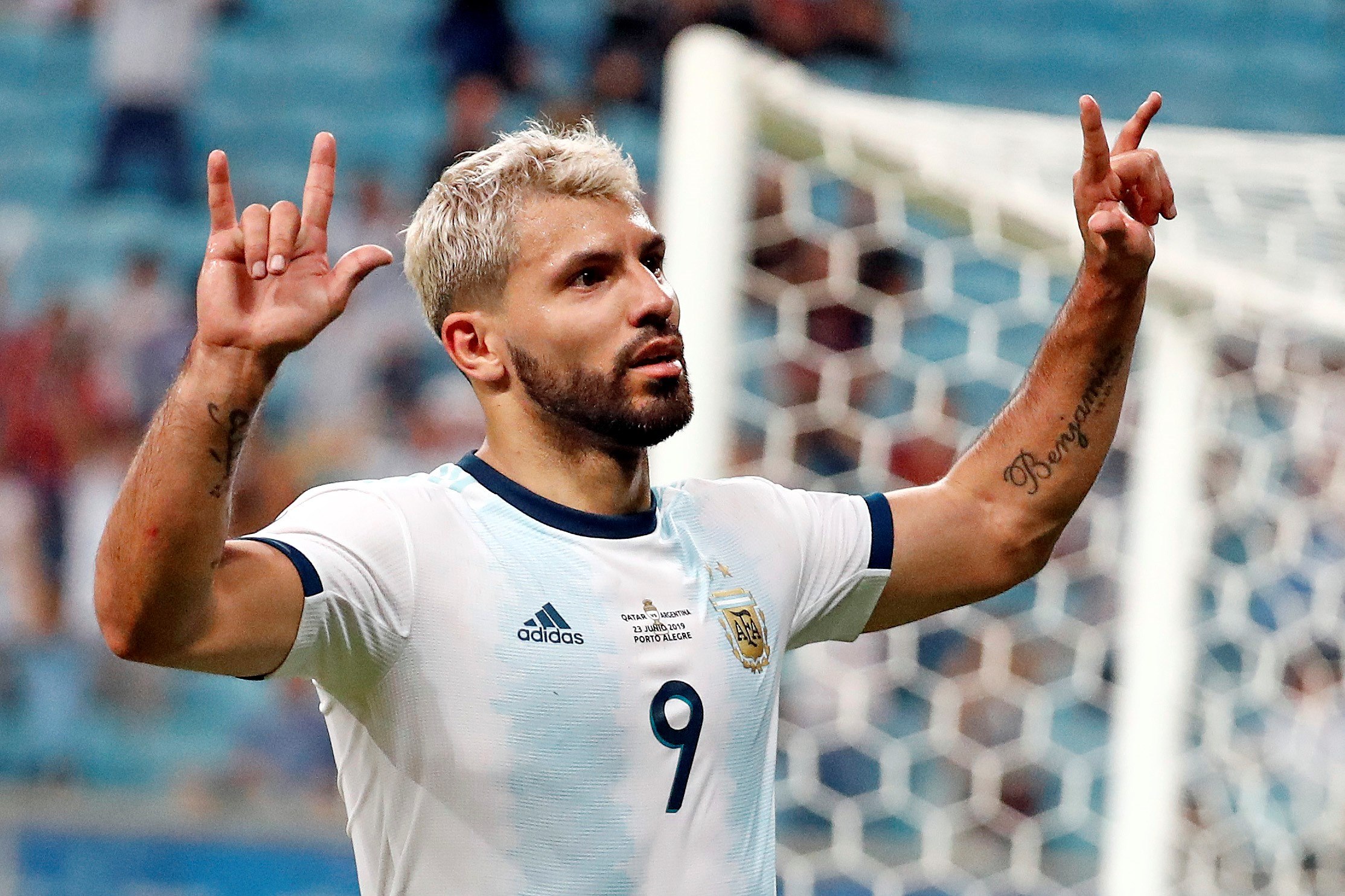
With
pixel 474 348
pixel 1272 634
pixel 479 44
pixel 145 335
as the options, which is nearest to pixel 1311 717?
pixel 1272 634

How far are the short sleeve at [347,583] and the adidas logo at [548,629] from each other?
141 millimetres

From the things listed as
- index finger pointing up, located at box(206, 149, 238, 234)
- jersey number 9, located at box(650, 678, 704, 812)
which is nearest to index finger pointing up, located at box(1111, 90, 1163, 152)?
jersey number 9, located at box(650, 678, 704, 812)

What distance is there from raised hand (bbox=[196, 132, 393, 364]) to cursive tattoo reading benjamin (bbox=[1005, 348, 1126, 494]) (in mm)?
997

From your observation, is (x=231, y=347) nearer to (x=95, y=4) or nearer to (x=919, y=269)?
(x=919, y=269)

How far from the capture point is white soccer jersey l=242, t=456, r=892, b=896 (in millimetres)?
1840

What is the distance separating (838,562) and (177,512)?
99cm

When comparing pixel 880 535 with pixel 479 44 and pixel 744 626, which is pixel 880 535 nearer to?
pixel 744 626

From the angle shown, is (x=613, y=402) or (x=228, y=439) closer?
(x=228, y=439)

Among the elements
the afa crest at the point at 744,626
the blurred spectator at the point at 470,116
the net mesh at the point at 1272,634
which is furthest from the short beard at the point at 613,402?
the blurred spectator at the point at 470,116

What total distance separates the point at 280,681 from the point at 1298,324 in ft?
15.1

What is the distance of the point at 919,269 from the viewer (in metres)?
6.76

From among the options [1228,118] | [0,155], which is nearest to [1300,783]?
[1228,118]

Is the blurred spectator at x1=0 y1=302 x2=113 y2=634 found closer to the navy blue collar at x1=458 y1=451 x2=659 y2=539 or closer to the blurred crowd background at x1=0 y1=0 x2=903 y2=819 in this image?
the blurred crowd background at x1=0 y1=0 x2=903 y2=819

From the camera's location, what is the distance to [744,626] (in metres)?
2.05
